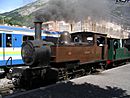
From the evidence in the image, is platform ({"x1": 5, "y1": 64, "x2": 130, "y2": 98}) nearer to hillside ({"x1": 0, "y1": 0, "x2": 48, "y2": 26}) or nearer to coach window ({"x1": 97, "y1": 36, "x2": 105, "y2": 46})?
coach window ({"x1": 97, "y1": 36, "x2": 105, "y2": 46})

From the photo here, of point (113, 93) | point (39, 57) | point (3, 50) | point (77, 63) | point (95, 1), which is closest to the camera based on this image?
point (113, 93)

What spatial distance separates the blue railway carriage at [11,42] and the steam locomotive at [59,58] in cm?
233

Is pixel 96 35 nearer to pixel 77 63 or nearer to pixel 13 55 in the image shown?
pixel 77 63

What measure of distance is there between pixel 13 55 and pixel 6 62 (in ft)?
3.22

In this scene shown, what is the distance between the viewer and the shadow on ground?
8406 mm

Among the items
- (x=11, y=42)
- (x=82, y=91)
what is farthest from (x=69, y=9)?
(x=82, y=91)

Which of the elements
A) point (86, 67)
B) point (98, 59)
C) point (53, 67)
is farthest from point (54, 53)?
point (98, 59)

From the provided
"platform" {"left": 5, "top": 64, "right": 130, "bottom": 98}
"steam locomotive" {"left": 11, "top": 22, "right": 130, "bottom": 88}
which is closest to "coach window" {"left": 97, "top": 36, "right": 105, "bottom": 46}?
"steam locomotive" {"left": 11, "top": 22, "right": 130, "bottom": 88}

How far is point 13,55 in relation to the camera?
15.0 meters

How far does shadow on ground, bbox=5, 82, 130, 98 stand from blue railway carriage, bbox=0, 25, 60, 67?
5.02 m

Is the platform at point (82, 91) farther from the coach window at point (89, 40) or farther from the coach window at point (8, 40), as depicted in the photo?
the coach window at point (8, 40)

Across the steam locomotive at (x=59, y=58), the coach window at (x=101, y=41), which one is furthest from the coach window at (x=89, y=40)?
the coach window at (x=101, y=41)

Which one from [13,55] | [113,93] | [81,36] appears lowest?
[113,93]

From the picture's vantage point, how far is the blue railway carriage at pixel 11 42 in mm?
14203
